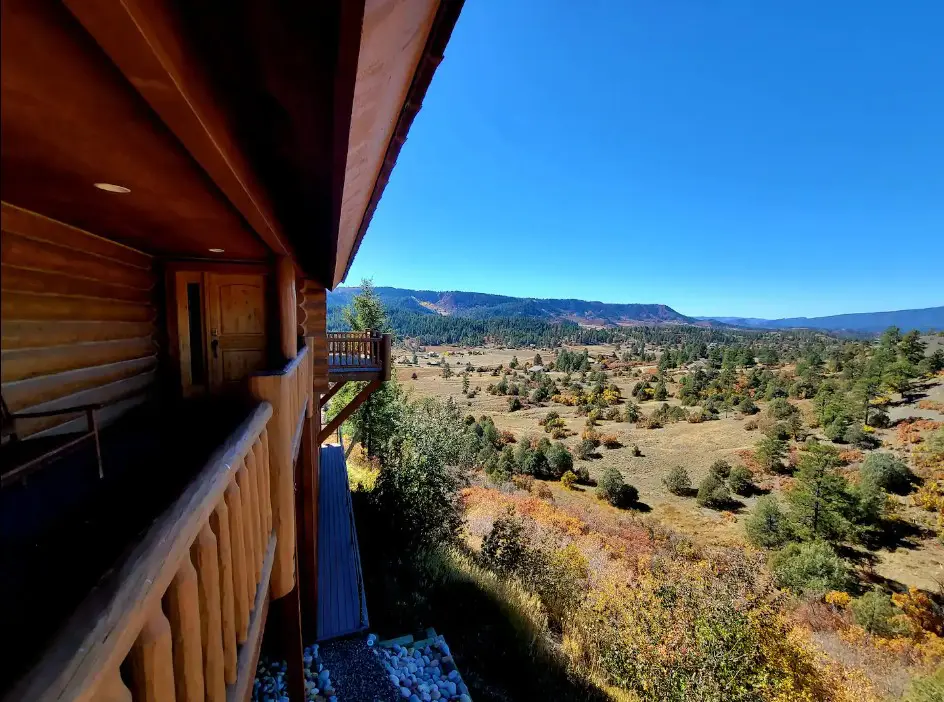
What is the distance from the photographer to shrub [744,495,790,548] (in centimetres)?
1638

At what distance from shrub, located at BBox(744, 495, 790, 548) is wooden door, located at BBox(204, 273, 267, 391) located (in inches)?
784

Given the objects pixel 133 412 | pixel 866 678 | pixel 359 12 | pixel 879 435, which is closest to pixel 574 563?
pixel 866 678

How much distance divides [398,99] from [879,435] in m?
36.8

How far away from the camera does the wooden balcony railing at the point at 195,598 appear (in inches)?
29.8

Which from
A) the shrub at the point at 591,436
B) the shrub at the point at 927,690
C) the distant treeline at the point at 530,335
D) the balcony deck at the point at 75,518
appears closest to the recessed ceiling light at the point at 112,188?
the balcony deck at the point at 75,518

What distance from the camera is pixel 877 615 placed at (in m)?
11.5

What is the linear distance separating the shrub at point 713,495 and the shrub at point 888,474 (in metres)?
6.42

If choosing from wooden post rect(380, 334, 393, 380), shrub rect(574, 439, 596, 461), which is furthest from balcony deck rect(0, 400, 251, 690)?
shrub rect(574, 439, 596, 461)

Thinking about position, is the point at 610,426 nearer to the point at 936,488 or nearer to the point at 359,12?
the point at 936,488

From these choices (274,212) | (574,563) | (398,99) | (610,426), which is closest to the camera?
(398,99)

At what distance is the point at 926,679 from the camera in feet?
26.4

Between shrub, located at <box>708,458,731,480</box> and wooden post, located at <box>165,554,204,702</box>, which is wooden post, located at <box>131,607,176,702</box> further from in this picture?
shrub, located at <box>708,458,731,480</box>

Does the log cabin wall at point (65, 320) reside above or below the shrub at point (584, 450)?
above

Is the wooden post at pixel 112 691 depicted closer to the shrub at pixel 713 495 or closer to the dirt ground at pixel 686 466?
the dirt ground at pixel 686 466
